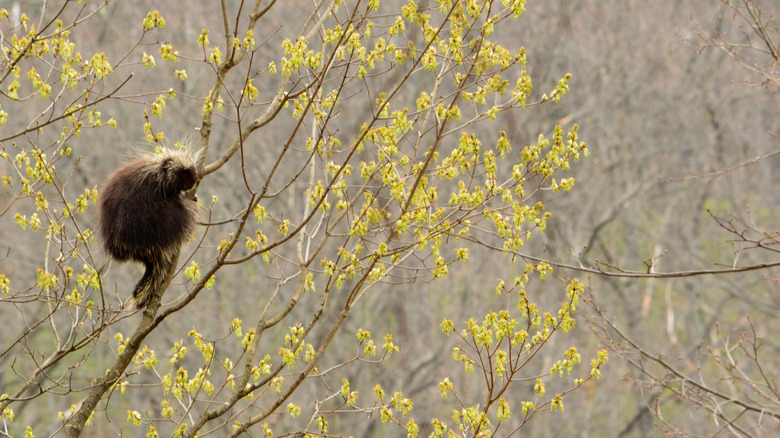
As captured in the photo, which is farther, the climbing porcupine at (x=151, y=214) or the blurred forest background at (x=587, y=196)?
the blurred forest background at (x=587, y=196)

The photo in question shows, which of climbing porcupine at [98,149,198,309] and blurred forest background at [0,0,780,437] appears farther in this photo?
blurred forest background at [0,0,780,437]

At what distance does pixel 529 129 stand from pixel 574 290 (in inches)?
450

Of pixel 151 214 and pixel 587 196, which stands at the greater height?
pixel 587 196

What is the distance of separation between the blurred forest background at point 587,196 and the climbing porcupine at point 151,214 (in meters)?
8.33

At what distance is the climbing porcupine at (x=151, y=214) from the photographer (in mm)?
4559

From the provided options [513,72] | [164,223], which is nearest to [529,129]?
[513,72]

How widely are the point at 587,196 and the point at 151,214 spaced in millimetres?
11483

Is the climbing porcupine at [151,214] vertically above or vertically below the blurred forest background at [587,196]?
below

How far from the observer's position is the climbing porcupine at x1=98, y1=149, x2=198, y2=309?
179 inches

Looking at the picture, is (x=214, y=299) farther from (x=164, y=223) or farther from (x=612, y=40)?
(x=164, y=223)

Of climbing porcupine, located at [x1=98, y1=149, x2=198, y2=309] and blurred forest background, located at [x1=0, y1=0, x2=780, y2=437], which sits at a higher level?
blurred forest background, located at [x1=0, y1=0, x2=780, y2=437]

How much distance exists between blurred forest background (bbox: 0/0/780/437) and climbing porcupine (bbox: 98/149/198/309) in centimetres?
833

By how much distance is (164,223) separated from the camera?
4598 mm

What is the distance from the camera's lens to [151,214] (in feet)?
15.1
